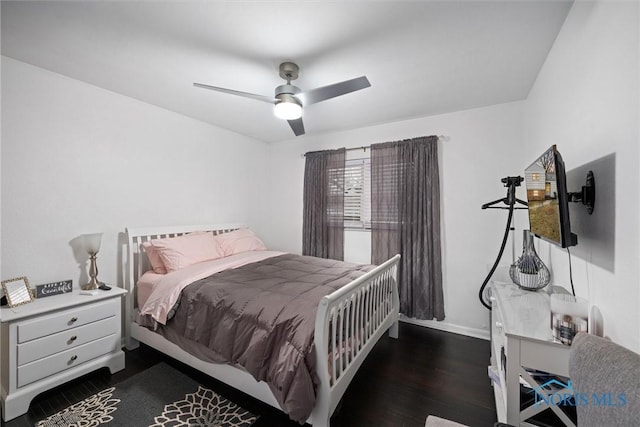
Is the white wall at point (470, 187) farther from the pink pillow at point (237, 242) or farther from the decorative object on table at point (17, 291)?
the decorative object on table at point (17, 291)

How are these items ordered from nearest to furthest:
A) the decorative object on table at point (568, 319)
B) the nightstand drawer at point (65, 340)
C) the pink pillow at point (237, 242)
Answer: the decorative object on table at point (568, 319)
the nightstand drawer at point (65, 340)
the pink pillow at point (237, 242)

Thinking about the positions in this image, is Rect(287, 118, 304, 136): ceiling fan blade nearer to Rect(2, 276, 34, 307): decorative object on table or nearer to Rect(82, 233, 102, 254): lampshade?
Rect(82, 233, 102, 254): lampshade

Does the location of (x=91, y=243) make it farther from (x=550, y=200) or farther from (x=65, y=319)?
(x=550, y=200)

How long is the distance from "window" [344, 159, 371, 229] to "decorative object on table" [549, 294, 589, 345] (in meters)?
2.42

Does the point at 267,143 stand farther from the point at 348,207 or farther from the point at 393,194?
the point at 393,194

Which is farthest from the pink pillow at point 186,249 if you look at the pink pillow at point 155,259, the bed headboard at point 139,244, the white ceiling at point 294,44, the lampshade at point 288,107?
the lampshade at point 288,107

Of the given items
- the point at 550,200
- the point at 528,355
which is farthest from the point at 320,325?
the point at 550,200

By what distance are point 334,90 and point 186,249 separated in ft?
7.13

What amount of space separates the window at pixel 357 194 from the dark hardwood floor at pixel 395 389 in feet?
5.14

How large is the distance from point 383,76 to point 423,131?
3.86ft

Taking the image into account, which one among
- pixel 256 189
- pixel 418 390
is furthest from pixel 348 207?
pixel 418 390

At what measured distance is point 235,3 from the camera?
1408 millimetres

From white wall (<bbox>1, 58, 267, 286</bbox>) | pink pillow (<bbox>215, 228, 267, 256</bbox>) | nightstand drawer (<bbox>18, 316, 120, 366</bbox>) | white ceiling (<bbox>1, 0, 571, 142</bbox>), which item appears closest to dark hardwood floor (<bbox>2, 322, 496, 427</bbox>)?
nightstand drawer (<bbox>18, 316, 120, 366</bbox>)

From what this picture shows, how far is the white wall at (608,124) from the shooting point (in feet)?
3.00
